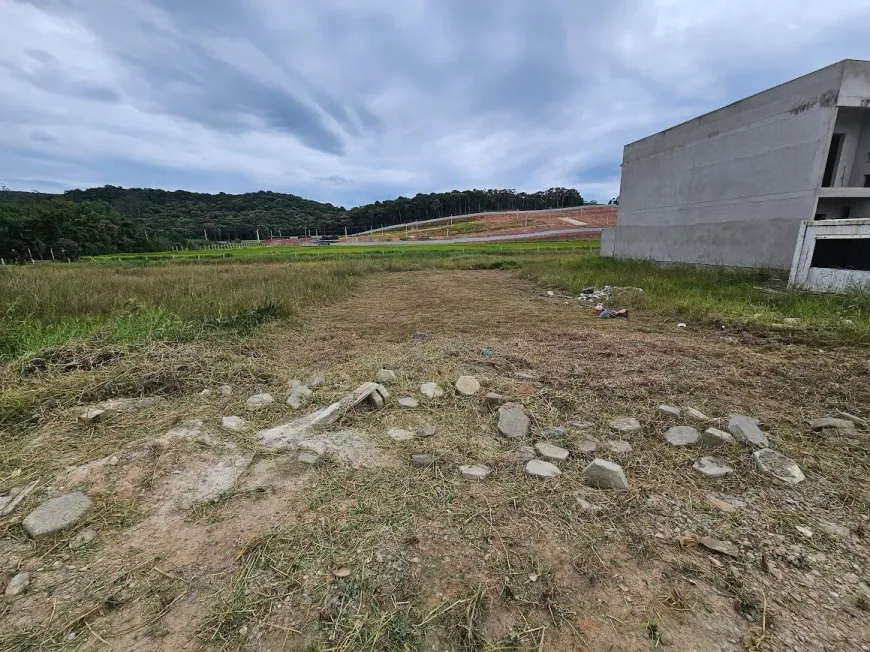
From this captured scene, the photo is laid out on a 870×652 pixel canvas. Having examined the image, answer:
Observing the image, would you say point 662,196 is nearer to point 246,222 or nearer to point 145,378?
point 145,378

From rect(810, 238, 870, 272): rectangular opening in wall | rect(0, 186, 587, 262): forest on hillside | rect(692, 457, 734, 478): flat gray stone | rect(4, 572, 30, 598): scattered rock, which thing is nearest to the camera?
rect(4, 572, 30, 598): scattered rock

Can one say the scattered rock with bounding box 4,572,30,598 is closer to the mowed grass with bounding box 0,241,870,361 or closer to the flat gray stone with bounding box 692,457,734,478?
the mowed grass with bounding box 0,241,870,361

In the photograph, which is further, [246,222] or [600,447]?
[246,222]

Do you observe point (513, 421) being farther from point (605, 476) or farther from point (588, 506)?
point (588, 506)

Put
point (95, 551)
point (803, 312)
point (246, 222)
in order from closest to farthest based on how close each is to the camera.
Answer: point (95, 551) < point (803, 312) < point (246, 222)

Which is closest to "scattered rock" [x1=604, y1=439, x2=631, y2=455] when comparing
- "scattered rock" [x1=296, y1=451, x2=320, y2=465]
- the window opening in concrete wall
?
"scattered rock" [x1=296, y1=451, x2=320, y2=465]

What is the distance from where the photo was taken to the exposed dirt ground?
4.33ft

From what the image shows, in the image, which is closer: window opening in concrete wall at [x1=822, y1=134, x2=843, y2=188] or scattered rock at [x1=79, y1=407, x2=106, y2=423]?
scattered rock at [x1=79, y1=407, x2=106, y2=423]

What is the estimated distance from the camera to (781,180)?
374 inches

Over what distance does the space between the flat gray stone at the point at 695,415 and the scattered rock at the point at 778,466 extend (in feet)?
1.58

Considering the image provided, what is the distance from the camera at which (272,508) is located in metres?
1.91

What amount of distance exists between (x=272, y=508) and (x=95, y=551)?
0.74 meters

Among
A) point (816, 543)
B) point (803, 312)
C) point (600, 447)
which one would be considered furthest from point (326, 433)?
point (803, 312)

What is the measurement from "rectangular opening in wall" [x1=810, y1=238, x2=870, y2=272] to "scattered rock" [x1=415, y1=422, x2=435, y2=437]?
31.3 ft
